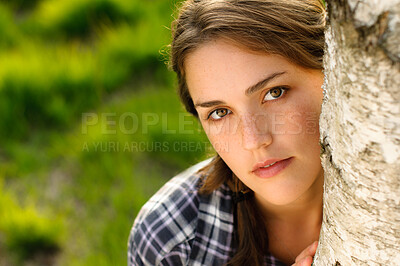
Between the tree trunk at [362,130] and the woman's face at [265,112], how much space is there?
Result: 366mm

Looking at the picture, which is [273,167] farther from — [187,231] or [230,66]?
[187,231]

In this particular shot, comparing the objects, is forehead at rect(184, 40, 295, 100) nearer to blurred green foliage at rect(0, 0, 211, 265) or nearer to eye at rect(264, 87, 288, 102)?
eye at rect(264, 87, 288, 102)

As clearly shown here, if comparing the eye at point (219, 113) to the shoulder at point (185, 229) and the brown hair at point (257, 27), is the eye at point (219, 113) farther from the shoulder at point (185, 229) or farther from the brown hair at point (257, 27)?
the shoulder at point (185, 229)

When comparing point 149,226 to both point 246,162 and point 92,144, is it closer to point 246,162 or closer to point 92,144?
point 246,162

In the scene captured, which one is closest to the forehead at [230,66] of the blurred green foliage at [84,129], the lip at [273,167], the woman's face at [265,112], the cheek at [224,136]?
the woman's face at [265,112]

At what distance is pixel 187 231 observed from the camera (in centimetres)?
167

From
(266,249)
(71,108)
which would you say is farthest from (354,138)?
(71,108)

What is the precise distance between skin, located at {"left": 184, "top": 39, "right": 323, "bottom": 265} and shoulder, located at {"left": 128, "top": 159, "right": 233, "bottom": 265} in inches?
13.4

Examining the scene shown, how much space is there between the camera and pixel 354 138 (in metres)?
0.71

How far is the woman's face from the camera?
1253mm

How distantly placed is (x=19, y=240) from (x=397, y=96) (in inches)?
95.7

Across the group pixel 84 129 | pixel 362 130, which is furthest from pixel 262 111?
pixel 84 129

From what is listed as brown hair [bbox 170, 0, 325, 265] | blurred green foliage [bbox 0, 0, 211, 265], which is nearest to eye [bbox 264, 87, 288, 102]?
brown hair [bbox 170, 0, 325, 265]

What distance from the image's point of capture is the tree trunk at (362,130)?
60cm
